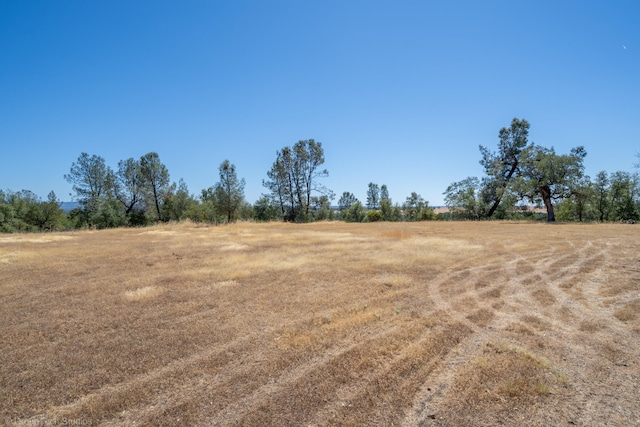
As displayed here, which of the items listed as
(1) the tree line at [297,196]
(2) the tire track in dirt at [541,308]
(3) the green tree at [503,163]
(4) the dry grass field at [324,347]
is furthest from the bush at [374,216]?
(4) the dry grass field at [324,347]

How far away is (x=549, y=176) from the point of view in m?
27.0

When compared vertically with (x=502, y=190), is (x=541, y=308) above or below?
below

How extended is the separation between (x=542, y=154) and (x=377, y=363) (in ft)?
115

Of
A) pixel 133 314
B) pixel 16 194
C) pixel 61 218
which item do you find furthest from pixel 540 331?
pixel 16 194

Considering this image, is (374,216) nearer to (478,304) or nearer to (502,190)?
(502,190)

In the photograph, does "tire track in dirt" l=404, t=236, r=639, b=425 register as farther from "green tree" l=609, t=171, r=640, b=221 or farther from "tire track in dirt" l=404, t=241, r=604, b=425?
"green tree" l=609, t=171, r=640, b=221

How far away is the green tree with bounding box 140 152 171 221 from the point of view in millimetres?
34781

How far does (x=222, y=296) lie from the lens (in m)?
6.53

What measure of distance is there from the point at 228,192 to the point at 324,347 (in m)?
33.2

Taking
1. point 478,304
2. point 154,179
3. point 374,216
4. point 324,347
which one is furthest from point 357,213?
point 324,347

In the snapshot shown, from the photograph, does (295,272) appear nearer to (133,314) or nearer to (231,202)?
(133,314)

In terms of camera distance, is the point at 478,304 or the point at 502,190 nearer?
the point at 478,304

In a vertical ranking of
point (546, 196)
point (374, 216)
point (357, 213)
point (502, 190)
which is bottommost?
point (374, 216)

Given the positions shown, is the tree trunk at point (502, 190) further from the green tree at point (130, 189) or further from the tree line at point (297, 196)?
the green tree at point (130, 189)
